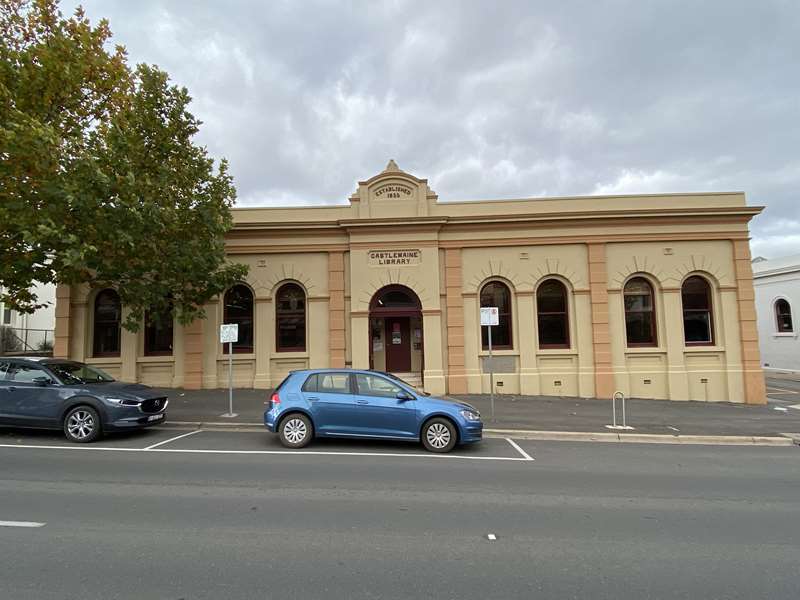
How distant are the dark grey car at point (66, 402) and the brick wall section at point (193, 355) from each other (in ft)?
19.1

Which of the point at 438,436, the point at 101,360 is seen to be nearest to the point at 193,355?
the point at 101,360

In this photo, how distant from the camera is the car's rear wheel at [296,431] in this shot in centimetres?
838

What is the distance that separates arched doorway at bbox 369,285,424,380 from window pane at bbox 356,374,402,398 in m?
7.03

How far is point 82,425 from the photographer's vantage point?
8562 mm

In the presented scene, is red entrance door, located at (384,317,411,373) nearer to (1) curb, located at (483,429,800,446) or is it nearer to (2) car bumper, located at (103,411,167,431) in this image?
(1) curb, located at (483,429,800,446)

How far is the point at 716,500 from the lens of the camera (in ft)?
18.7

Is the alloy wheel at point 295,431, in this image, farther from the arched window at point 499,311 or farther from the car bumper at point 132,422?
the arched window at point 499,311

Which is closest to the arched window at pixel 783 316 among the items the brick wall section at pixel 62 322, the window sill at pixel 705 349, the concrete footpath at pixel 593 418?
the concrete footpath at pixel 593 418

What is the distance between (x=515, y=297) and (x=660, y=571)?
478 inches

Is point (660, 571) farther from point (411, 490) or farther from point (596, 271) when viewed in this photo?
point (596, 271)

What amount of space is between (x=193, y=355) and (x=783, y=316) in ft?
101

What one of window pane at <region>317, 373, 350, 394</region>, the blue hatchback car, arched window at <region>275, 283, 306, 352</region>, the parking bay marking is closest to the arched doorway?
arched window at <region>275, 283, 306, 352</region>

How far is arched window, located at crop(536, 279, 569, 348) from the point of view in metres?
15.6

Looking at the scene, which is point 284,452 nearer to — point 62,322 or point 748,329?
point 62,322
